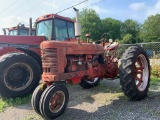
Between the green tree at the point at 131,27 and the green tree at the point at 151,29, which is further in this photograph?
the green tree at the point at 131,27

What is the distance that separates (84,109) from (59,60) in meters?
1.27

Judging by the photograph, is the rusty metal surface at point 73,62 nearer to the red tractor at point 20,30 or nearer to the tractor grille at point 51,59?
the tractor grille at point 51,59

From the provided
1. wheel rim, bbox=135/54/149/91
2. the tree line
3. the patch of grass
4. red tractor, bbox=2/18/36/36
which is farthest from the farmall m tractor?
the tree line

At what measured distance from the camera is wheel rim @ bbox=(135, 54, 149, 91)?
5363 millimetres

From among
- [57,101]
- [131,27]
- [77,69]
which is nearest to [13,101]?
[57,101]

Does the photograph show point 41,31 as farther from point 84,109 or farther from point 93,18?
point 93,18

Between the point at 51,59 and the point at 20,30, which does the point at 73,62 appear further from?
the point at 20,30

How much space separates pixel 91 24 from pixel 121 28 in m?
12.1

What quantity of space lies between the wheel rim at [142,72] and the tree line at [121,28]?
123 feet

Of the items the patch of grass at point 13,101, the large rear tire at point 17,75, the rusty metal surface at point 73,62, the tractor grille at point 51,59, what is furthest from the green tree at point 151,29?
the tractor grille at point 51,59

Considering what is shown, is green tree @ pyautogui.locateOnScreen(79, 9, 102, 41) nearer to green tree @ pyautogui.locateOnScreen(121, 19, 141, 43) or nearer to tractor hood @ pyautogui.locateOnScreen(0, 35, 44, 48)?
green tree @ pyautogui.locateOnScreen(121, 19, 141, 43)

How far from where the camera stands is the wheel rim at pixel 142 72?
211 inches

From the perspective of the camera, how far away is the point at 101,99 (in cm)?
528

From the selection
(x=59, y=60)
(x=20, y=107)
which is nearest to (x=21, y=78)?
(x=20, y=107)
